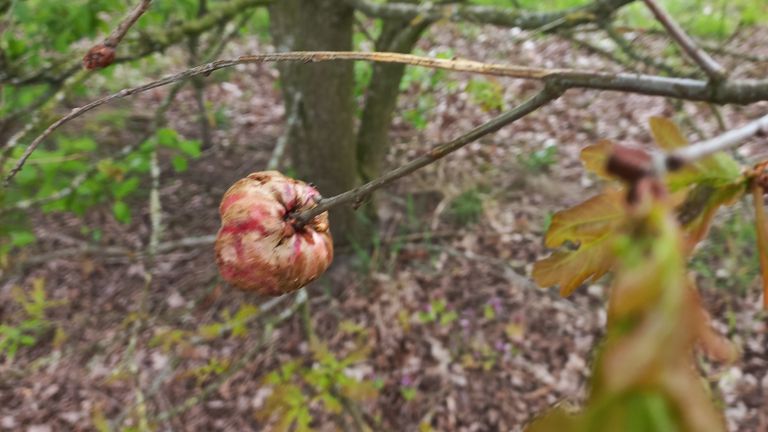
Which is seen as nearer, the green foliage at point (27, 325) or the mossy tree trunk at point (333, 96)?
the mossy tree trunk at point (333, 96)

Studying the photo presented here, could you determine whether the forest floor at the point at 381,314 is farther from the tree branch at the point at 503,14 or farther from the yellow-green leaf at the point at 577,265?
the yellow-green leaf at the point at 577,265

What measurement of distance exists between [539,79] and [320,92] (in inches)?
86.4

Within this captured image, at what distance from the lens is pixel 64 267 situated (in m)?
3.93

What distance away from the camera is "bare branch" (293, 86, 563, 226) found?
26.3 inches

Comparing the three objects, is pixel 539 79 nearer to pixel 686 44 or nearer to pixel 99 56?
pixel 686 44

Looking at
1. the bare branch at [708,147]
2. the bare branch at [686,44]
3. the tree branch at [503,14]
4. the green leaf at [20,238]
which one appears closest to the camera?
the bare branch at [708,147]

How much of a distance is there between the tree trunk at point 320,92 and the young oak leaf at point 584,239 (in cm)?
206

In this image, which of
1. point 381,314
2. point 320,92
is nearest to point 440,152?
point 320,92

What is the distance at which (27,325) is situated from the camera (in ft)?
10.7

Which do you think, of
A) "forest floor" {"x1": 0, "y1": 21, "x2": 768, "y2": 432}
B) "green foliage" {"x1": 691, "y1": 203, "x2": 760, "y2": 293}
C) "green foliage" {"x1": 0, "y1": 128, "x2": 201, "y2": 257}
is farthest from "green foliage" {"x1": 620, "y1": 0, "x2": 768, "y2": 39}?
"green foliage" {"x1": 0, "y1": 128, "x2": 201, "y2": 257}

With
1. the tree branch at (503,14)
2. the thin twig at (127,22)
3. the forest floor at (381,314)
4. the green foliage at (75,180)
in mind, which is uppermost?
the thin twig at (127,22)

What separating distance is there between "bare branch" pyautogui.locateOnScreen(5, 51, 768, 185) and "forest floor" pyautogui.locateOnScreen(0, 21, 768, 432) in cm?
173

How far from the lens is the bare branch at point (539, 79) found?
0.70 meters

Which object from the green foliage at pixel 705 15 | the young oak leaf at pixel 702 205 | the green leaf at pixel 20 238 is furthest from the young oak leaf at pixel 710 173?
the green foliage at pixel 705 15
